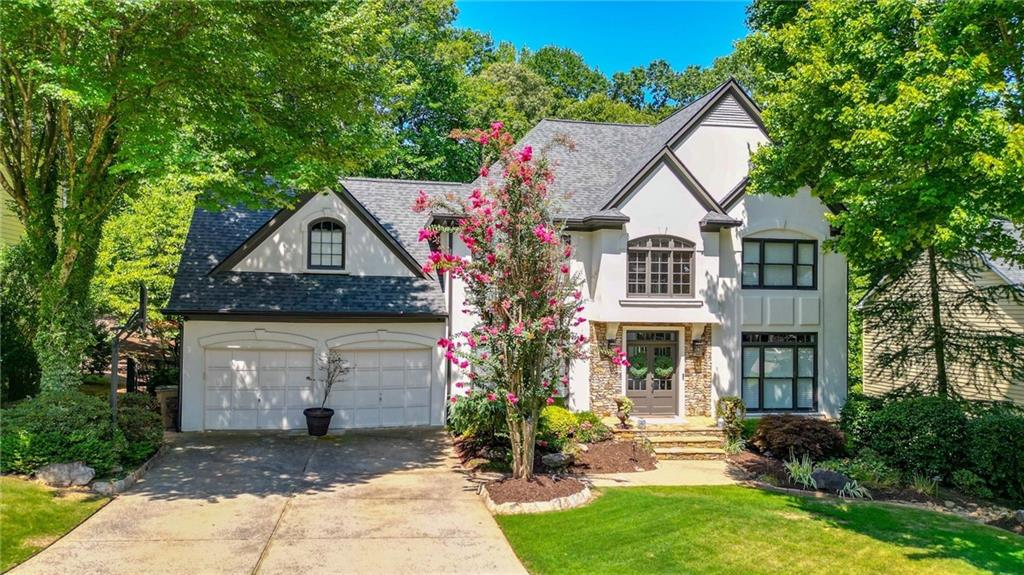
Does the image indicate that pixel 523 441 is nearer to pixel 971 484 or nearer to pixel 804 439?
pixel 804 439

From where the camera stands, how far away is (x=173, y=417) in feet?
56.8

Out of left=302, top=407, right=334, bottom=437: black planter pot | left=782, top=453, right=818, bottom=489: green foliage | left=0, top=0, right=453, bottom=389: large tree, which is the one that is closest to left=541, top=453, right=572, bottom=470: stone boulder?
left=782, top=453, right=818, bottom=489: green foliage

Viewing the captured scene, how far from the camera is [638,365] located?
1788cm

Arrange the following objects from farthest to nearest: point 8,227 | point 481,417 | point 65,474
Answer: point 8,227, point 481,417, point 65,474

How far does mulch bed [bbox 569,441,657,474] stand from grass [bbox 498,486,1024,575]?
8.15ft

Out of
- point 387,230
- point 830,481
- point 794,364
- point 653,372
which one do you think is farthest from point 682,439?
point 387,230

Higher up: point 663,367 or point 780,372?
point 663,367

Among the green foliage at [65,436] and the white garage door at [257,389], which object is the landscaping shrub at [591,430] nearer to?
the white garage door at [257,389]

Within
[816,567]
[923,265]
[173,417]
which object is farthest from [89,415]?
[923,265]

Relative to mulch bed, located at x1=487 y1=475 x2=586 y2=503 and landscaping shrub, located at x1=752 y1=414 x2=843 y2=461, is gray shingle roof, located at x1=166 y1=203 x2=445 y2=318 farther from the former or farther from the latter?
landscaping shrub, located at x1=752 y1=414 x2=843 y2=461

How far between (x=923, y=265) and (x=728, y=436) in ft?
27.8

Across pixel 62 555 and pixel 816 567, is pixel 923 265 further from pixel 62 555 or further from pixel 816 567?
pixel 62 555

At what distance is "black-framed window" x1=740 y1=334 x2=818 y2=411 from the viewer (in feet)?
60.7

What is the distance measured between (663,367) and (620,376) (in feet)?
4.22
